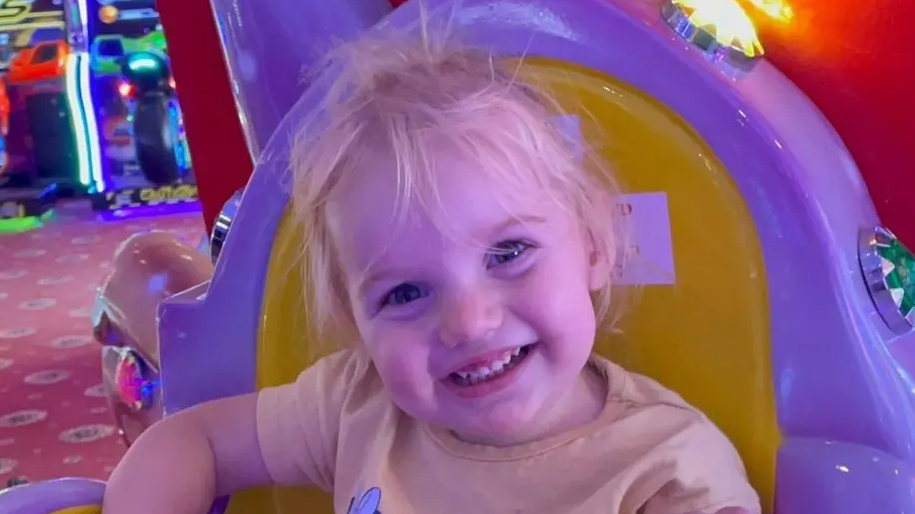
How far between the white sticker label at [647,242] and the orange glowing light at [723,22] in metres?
0.09

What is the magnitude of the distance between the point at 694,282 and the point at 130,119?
2.74 m

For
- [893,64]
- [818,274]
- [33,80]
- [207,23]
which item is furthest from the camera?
[33,80]

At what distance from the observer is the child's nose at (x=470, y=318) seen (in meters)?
0.50

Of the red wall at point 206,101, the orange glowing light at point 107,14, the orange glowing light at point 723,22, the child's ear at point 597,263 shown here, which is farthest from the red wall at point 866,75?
the orange glowing light at point 107,14

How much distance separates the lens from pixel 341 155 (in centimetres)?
53

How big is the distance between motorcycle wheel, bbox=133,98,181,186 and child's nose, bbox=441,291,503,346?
2.61m

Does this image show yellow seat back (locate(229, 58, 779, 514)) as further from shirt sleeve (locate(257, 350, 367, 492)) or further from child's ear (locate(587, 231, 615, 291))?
shirt sleeve (locate(257, 350, 367, 492))

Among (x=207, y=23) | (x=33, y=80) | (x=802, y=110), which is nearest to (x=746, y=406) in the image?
Result: (x=802, y=110)

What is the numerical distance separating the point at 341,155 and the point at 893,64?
386 mm

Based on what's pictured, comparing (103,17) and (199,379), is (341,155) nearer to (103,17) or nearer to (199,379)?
(199,379)

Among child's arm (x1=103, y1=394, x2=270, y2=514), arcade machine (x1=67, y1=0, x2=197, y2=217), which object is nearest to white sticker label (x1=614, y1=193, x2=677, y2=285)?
child's arm (x1=103, y1=394, x2=270, y2=514)

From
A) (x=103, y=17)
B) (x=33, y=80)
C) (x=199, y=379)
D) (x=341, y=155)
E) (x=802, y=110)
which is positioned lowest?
(x=33, y=80)

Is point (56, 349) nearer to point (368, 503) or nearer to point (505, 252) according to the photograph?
point (368, 503)

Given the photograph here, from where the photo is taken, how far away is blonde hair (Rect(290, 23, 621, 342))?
20.0 inches
